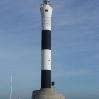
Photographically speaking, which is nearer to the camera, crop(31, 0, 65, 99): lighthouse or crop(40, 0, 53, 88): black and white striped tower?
crop(31, 0, 65, 99): lighthouse

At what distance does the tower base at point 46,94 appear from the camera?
2064 inches

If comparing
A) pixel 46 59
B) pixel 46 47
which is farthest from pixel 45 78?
pixel 46 47

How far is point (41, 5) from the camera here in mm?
57438

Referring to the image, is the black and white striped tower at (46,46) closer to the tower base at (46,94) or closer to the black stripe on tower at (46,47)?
the black stripe on tower at (46,47)

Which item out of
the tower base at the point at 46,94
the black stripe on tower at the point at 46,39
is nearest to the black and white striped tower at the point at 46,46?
the black stripe on tower at the point at 46,39

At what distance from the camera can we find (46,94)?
52.7m

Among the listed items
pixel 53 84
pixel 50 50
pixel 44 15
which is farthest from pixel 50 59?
pixel 44 15

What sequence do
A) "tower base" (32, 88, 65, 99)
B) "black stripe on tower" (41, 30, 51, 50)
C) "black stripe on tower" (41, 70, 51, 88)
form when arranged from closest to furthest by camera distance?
"tower base" (32, 88, 65, 99) → "black stripe on tower" (41, 70, 51, 88) → "black stripe on tower" (41, 30, 51, 50)

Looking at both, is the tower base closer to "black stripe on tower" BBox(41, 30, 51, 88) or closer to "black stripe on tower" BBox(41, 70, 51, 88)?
"black stripe on tower" BBox(41, 70, 51, 88)

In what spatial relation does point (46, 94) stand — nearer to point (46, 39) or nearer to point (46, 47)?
point (46, 47)

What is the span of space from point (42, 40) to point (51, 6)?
7.77 meters

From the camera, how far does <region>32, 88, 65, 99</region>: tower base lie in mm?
52428

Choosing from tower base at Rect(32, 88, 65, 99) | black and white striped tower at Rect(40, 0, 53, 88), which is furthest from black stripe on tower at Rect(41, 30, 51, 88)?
tower base at Rect(32, 88, 65, 99)

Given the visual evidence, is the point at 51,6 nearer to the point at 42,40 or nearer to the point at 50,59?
the point at 42,40
